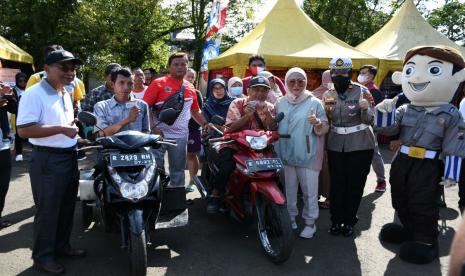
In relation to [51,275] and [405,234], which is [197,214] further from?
[405,234]

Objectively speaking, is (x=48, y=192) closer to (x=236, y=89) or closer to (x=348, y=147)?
(x=348, y=147)

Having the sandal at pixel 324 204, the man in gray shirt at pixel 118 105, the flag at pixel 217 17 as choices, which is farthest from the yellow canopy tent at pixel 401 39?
the man in gray shirt at pixel 118 105

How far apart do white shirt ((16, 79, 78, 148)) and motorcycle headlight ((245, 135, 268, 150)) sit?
5.24 ft

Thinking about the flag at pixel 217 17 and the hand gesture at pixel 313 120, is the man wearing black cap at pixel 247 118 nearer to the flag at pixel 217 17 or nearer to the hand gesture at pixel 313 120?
the hand gesture at pixel 313 120

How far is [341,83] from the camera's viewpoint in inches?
165

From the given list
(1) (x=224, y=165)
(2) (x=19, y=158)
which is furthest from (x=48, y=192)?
(2) (x=19, y=158)

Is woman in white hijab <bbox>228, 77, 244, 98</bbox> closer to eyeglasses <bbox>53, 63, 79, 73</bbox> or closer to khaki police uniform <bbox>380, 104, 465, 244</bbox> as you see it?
khaki police uniform <bbox>380, 104, 465, 244</bbox>

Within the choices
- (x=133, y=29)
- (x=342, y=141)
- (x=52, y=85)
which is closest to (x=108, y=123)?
(x=52, y=85)

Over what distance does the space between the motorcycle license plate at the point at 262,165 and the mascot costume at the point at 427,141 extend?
1.25m

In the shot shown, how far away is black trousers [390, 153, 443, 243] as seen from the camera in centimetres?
380

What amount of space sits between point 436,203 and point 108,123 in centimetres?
326

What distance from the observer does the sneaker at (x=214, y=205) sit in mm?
4402

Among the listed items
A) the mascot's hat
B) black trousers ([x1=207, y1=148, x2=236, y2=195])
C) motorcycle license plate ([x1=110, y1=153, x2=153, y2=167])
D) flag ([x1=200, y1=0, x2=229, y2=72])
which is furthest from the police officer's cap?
flag ([x1=200, y1=0, x2=229, y2=72])

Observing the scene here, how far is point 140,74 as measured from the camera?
22.0ft
